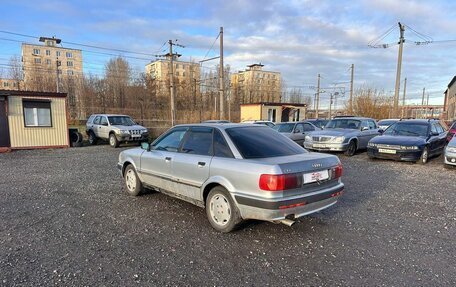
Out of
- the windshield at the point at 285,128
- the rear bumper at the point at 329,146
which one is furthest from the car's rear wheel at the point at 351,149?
the windshield at the point at 285,128

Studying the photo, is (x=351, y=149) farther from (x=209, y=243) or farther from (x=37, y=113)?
(x=37, y=113)

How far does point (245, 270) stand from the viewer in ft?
10.3

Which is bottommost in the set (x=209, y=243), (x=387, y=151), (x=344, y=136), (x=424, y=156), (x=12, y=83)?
(x=209, y=243)

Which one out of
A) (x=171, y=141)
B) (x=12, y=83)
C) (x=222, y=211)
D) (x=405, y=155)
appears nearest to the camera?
(x=222, y=211)

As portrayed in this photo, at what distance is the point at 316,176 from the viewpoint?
3.88 m

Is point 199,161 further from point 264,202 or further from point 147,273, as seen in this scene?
point 147,273

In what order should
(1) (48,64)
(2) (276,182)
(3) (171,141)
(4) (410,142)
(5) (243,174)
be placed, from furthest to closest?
(1) (48,64) → (4) (410,142) → (3) (171,141) → (5) (243,174) → (2) (276,182)

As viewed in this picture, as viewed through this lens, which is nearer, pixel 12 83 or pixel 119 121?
pixel 119 121

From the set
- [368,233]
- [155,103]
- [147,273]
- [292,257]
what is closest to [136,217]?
[147,273]

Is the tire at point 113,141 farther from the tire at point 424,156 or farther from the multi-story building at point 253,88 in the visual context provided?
the multi-story building at point 253,88

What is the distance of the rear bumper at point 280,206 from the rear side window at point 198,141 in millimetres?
1037

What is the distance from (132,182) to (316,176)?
3882mm

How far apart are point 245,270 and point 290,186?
1.13 meters

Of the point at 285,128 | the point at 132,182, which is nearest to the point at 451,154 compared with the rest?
the point at 285,128
